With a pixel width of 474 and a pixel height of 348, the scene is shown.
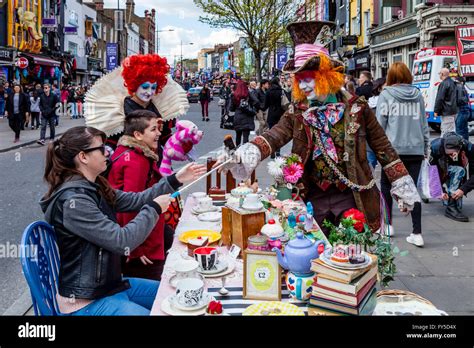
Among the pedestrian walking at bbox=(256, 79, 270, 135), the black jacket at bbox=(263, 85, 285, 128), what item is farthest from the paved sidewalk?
the black jacket at bbox=(263, 85, 285, 128)

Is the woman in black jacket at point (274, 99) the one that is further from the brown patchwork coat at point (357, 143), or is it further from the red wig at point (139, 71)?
the brown patchwork coat at point (357, 143)

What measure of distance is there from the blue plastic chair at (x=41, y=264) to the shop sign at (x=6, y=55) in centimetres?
2499

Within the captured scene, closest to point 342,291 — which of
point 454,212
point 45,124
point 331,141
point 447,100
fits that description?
point 331,141

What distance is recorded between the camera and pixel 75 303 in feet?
8.34

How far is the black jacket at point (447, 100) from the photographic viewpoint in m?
10.1

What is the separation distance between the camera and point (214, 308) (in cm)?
207

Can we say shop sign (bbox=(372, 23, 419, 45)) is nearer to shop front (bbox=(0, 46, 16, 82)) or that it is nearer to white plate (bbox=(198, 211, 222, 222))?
shop front (bbox=(0, 46, 16, 82))

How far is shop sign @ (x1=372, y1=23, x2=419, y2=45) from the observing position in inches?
921

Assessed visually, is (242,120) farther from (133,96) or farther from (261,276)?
(261,276)

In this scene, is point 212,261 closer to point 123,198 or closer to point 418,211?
point 123,198

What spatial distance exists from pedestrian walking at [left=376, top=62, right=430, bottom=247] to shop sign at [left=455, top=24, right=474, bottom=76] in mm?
11726

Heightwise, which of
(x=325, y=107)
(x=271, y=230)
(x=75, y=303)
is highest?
(x=325, y=107)
